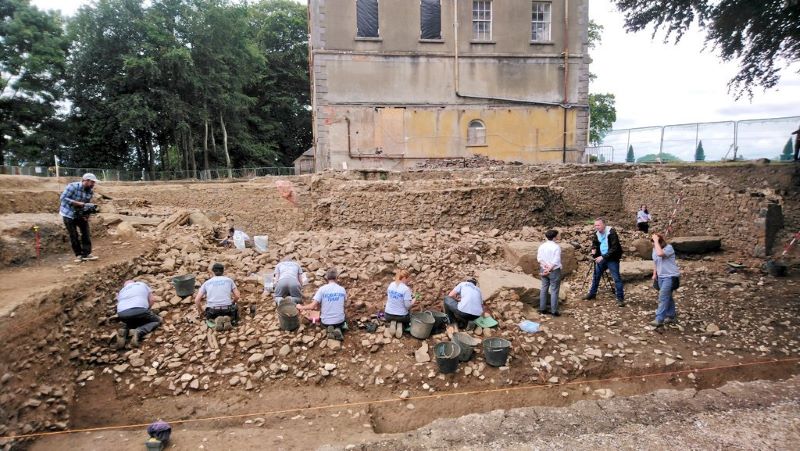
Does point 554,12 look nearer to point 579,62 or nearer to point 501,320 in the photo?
point 579,62

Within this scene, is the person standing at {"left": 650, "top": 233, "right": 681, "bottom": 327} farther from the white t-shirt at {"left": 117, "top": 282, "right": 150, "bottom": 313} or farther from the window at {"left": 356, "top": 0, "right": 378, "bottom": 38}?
the window at {"left": 356, "top": 0, "right": 378, "bottom": 38}

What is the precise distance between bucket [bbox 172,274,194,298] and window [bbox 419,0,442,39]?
52.8ft

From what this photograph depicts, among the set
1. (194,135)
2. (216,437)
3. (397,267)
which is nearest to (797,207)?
(397,267)

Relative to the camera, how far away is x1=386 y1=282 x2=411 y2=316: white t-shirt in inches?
251

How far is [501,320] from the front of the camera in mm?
6766

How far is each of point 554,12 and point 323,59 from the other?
11.4 meters

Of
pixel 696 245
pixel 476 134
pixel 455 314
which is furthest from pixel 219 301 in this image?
pixel 476 134

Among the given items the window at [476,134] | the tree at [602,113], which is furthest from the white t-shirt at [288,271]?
the tree at [602,113]

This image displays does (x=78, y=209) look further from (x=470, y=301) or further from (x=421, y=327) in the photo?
(x=470, y=301)

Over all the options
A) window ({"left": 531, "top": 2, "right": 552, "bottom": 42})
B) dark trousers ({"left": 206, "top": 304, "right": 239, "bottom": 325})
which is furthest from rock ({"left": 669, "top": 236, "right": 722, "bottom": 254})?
window ({"left": 531, "top": 2, "right": 552, "bottom": 42})

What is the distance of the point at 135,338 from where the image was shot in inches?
241

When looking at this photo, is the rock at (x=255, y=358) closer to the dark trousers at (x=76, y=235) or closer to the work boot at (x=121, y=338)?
the work boot at (x=121, y=338)

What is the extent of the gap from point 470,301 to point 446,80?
15182mm

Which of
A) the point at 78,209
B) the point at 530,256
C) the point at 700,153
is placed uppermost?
the point at 700,153
